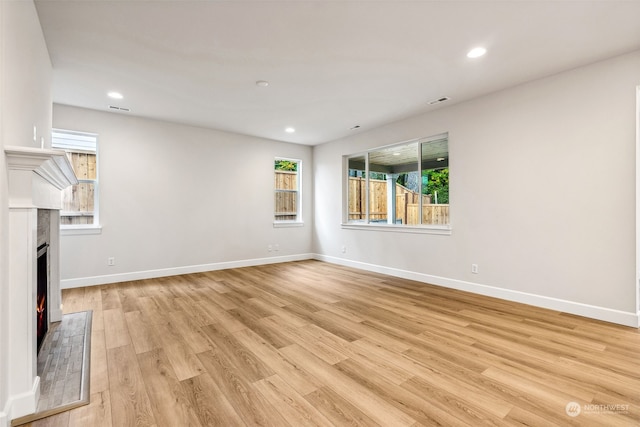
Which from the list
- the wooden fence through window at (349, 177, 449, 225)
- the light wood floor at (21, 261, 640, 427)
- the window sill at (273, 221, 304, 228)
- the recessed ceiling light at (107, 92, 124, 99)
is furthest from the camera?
the window sill at (273, 221, 304, 228)

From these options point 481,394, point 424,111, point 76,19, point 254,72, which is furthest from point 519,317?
point 76,19

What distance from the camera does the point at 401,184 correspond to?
5.35m

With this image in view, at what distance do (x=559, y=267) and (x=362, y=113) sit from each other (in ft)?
10.9

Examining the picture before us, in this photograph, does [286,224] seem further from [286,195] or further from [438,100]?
[438,100]

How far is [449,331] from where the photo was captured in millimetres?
2805

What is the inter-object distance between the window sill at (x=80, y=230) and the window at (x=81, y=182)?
5 cm

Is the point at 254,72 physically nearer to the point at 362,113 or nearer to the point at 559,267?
the point at 362,113

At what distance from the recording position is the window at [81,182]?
4395 millimetres

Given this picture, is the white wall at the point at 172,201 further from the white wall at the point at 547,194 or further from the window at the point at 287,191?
the white wall at the point at 547,194

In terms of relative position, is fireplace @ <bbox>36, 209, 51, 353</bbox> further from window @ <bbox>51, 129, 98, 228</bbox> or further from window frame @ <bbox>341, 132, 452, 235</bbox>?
window frame @ <bbox>341, 132, 452, 235</bbox>

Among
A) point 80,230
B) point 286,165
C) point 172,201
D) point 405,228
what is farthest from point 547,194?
point 80,230

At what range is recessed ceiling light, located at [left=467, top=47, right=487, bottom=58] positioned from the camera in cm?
282

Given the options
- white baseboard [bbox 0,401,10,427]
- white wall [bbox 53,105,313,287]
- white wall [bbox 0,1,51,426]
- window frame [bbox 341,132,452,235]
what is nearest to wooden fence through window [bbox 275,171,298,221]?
white wall [bbox 53,105,313,287]

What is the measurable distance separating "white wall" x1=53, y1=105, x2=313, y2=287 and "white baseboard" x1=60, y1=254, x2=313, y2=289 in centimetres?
2
